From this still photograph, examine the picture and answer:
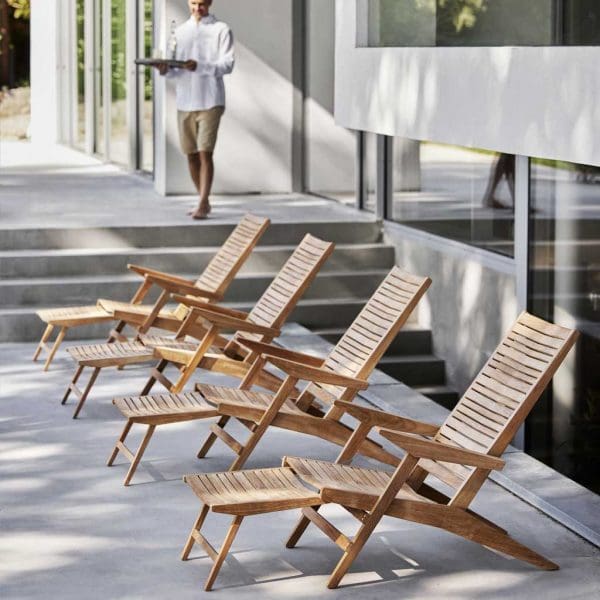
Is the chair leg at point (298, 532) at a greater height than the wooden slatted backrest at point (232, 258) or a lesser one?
lesser

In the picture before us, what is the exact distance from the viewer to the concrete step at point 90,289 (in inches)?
415

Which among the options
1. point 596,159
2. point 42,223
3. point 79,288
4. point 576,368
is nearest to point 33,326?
point 79,288

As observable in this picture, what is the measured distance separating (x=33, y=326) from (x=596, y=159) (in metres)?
4.91

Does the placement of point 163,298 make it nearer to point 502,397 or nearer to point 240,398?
point 240,398

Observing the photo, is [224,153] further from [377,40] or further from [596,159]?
[596,159]

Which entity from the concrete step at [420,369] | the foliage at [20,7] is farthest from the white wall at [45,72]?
the concrete step at [420,369]

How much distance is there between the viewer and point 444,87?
344 inches

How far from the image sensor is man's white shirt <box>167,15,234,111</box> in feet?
39.7

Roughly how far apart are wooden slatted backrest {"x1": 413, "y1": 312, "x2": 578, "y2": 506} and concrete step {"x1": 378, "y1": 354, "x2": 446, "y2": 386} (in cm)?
454

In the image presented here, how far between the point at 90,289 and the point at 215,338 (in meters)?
2.84

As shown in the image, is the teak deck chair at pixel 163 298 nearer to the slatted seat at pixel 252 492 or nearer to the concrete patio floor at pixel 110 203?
the concrete patio floor at pixel 110 203

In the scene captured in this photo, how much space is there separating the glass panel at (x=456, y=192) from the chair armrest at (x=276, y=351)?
93.5 inches

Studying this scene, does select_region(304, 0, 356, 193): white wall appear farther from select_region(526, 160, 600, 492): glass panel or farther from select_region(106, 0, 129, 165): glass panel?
select_region(526, 160, 600, 492): glass panel

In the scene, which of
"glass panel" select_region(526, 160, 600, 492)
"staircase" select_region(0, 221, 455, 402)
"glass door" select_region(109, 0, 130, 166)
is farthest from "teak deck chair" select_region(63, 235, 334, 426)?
"glass door" select_region(109, 0, 130, 166)
